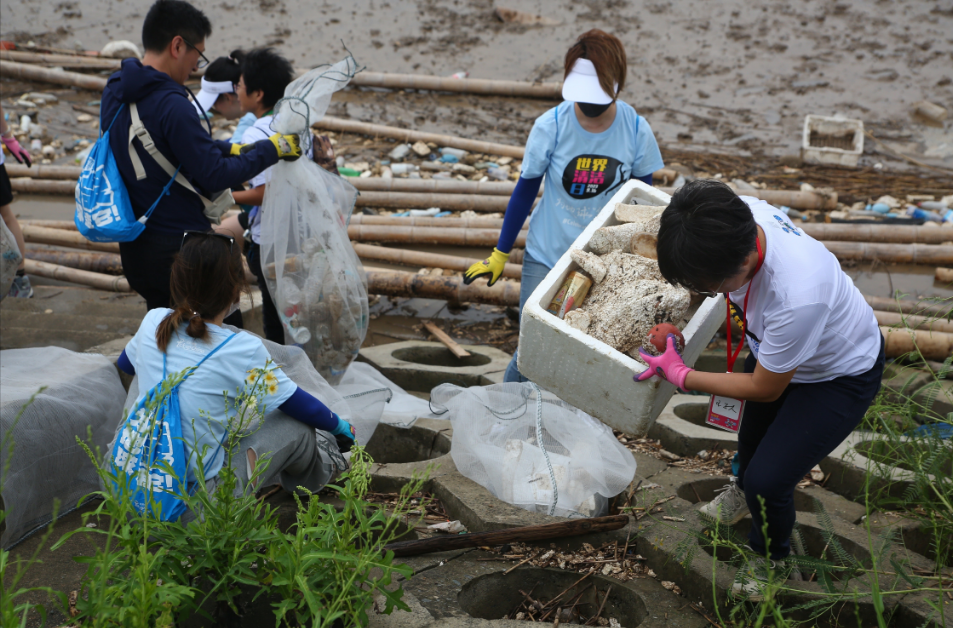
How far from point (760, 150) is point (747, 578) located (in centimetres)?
729

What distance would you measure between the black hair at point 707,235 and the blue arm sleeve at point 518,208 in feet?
4.33

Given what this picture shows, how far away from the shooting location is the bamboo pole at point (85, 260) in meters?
5.55

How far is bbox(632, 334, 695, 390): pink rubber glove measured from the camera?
2.08 meters

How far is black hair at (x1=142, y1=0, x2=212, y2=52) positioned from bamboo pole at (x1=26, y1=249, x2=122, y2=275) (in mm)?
3141

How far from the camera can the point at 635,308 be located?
2287 millimetres

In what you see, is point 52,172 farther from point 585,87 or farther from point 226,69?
point 585,87

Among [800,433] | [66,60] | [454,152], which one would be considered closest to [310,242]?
[800,433]

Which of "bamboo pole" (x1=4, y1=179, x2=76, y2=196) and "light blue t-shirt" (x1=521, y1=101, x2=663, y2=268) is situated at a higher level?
"light blue t-shirt" (x1=521, y1=101, x2=663, y2=268)

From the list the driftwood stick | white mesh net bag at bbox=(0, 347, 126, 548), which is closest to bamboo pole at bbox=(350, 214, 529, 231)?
white mesh net bag at bbox=(0, 347, 126, 548)

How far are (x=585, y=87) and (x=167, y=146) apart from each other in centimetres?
176

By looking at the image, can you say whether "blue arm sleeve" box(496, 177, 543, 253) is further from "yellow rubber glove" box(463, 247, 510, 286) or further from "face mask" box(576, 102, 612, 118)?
"face mask" box(576, 102, 612, 118)

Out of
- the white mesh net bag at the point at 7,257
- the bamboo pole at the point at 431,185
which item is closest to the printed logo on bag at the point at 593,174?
the white mesh net bag at the point at 7,257

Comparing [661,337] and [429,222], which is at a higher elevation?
[661,337]

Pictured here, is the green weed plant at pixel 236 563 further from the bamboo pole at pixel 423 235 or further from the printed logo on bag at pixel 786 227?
the bamboo pole at pixel 423 235
